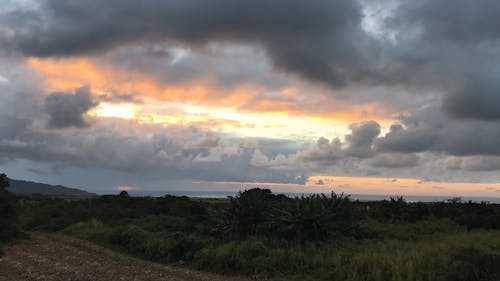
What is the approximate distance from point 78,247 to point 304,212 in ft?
31.6

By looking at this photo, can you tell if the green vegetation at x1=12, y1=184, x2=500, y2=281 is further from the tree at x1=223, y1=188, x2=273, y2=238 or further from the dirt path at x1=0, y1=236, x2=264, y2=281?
the dirt path at x1=0, y1=236, x2=264, y2=281

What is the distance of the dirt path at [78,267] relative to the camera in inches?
535

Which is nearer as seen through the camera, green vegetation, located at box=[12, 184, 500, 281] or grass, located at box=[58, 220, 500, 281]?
grass, located at box=[58, 220, 500, 281]

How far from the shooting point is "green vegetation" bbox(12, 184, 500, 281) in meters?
13.7

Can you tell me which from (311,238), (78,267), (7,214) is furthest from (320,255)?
(7,214)

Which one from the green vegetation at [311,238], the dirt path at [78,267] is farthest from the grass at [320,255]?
the dirt path at [78,267]

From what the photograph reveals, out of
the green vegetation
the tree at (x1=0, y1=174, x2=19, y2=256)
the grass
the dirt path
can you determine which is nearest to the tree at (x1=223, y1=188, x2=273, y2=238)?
the green vegetation

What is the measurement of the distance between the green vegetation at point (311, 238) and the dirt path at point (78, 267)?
135cm

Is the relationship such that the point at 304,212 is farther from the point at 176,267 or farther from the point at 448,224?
the point at 448,224

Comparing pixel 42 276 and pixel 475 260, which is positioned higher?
pixel 475 260

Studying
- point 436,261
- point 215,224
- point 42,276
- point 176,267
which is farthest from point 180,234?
point 436,261

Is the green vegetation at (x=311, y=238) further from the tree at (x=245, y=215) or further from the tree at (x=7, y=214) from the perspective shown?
the tree at (x=7, y=214)

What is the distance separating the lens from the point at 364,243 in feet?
60.8

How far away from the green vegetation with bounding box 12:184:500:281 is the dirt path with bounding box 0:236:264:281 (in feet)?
4.43
